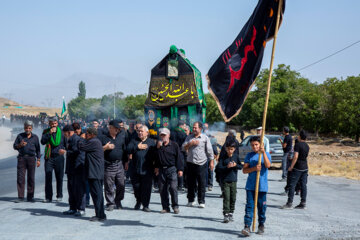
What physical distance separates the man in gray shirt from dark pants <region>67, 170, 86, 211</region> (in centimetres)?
227

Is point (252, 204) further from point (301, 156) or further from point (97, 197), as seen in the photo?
point (301, 156)

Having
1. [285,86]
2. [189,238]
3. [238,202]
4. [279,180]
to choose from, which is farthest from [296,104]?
[189,238]

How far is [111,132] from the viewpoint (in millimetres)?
8266

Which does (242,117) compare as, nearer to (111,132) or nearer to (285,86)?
(285,86)

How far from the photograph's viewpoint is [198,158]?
8.89 metres

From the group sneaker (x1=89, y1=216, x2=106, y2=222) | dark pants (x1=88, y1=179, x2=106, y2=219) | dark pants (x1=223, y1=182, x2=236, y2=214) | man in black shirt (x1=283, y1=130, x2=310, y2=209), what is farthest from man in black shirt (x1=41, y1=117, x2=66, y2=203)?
man in black shirt (x1=283, y1=130, x2=310, y2=209)

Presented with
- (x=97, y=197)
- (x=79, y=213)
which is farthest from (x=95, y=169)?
(x=79, y=213)

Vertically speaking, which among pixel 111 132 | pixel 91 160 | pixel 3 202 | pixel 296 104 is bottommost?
pixel 3 202

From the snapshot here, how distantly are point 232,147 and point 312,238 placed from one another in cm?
217

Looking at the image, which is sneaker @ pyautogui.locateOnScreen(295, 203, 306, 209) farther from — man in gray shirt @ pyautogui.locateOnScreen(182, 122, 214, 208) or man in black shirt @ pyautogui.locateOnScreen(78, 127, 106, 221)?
man in black shirt @ pyautogui.locateOnScreen(78, 127, 106, 221)

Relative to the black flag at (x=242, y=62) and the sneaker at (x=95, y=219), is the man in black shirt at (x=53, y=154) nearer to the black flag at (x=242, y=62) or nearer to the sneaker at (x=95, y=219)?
the sneaker at (x=95, y=219)

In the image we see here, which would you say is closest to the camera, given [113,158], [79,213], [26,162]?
[79,213]

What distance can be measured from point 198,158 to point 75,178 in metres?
2.59

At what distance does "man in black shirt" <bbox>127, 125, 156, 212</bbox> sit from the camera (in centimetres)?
845
